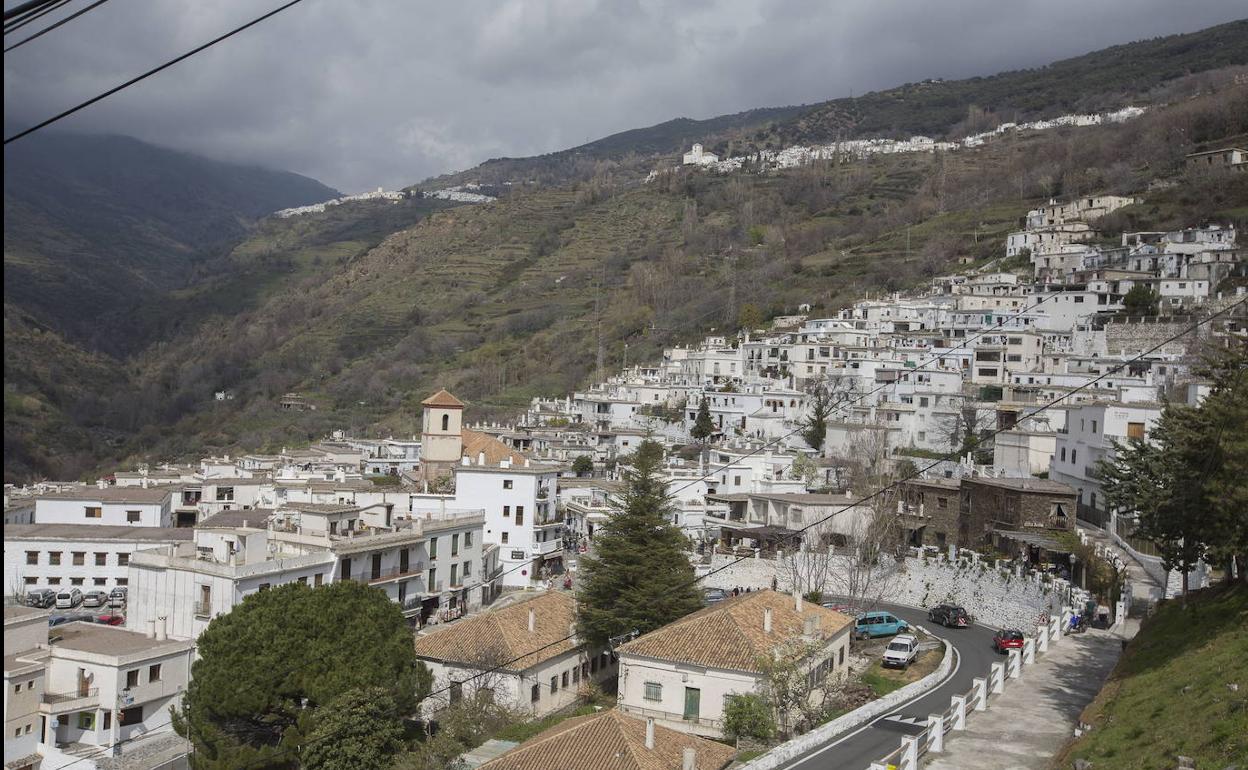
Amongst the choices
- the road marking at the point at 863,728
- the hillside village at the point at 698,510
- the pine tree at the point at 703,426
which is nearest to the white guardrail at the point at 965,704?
the road marking at the point at 863,728

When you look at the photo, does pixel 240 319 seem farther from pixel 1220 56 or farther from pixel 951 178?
pixel 1220 56

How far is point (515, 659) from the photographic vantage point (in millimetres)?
25531

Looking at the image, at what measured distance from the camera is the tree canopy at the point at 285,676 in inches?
896

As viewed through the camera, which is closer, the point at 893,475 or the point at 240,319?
the point at 893,475

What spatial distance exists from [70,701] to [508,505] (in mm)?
18895

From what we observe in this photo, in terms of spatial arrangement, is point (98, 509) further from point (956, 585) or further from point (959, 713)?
point (959, 713)

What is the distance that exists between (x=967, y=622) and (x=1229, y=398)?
13619mm

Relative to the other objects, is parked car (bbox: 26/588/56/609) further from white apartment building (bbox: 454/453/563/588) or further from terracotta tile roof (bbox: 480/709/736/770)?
terracotta tile roof (bbox: 480/709/736/770)

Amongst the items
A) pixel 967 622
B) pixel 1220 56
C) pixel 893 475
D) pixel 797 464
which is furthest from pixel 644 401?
pixel 1220 56

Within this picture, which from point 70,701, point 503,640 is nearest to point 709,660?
point 503,640

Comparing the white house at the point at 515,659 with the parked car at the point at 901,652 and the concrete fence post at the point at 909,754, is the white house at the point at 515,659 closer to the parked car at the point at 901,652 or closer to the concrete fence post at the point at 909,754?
the parked car at the point at 901,652

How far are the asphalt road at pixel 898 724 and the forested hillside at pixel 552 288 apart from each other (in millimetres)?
58397

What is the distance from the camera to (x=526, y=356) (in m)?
101

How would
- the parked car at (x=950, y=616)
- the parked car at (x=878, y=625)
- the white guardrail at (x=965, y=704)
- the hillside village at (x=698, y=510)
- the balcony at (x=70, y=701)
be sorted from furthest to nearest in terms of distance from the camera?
the parked car at (x=950, y=616) < the parked car at (x=878, y=625) < the hillside village at (x=698, y=510) < the balcony at (x=70, y=701) < the white guardrail at (x=965, y=704)
